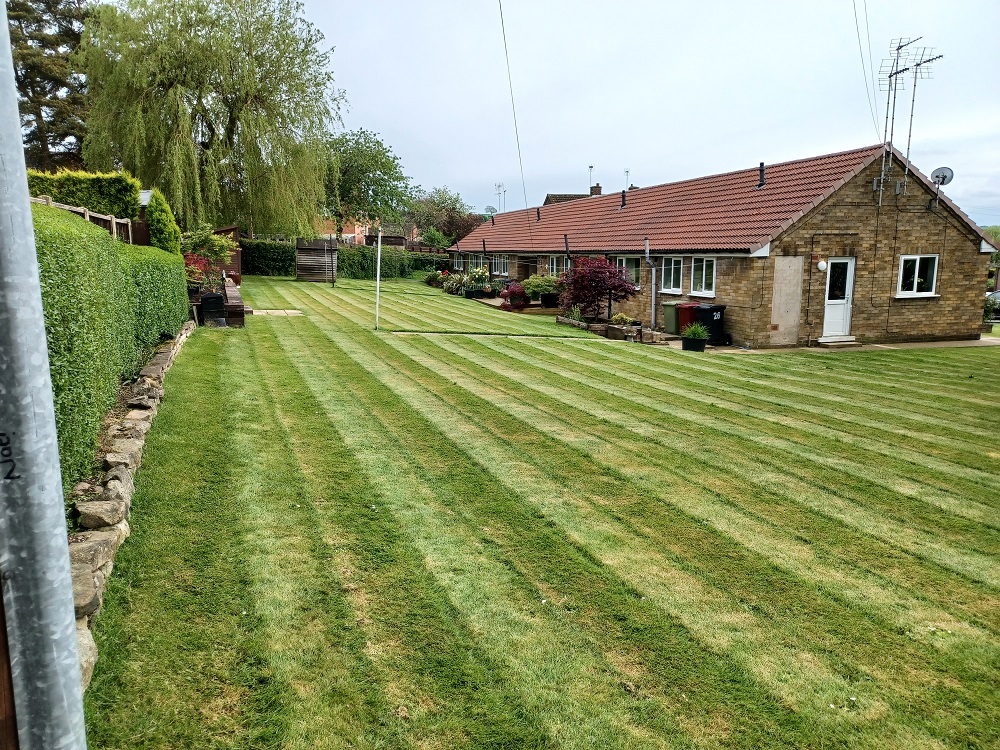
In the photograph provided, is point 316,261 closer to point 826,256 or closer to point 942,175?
point 826,256

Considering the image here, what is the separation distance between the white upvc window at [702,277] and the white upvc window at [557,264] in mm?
9315

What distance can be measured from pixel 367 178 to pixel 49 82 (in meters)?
22.6

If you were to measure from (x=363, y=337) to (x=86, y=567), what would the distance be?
40.6ft

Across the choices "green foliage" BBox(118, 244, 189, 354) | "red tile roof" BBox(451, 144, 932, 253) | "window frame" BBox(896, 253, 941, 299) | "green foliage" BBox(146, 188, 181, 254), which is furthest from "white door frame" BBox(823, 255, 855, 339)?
"green foliage" BBox(146, 188, 181, 254)

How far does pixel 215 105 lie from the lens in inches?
1182

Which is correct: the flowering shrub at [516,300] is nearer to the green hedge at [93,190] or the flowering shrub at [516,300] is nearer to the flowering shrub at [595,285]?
the flowering shrub at [595,285]

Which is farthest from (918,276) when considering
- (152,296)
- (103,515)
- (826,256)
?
(103,515)

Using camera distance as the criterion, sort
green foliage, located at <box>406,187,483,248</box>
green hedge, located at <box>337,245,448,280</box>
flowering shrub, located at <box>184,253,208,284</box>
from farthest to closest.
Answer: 1. green foliage, located at <box>406,187,483,248</box>
2. green hedge, located at <box>337,245,448,280</box>
3. flowering shrub, located at <box>184,253,208,284</box>

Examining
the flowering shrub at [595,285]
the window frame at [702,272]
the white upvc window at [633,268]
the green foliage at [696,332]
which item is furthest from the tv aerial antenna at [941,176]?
the flowering shrub at [595,285]

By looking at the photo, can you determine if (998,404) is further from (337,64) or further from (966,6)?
(337,64)

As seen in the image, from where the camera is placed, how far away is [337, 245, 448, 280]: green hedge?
43.3m

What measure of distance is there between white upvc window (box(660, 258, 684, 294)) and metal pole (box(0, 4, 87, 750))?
2196cm

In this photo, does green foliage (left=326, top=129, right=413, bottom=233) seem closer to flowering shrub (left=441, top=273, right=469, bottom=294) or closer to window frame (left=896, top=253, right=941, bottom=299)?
flowering shrub (left=441, top=273, right=469, bottom=294)

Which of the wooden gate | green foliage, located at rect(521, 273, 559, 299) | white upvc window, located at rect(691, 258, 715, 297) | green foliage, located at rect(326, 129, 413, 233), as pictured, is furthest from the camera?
green foliage, located at rect(326, 129, 413, 233)
